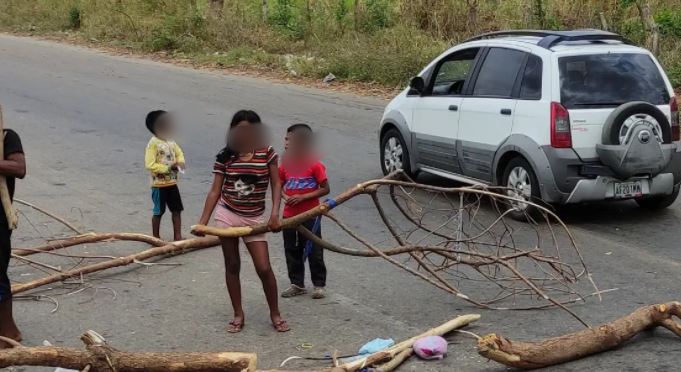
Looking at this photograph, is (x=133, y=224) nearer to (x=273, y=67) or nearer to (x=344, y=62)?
(x=344, y=62)

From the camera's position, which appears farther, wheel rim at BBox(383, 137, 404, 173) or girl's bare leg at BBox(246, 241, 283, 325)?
wheel rim at BBox(383, 137, 404, 173)

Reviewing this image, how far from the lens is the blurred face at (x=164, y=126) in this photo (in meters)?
7.80

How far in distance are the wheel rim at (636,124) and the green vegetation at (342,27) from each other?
26.1 ft

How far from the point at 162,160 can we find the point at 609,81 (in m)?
4.13

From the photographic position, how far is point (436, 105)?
9.62 meters

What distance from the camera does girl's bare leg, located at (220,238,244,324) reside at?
5.78m

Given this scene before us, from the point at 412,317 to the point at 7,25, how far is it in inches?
1149

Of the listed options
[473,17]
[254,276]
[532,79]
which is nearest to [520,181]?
[532,79]

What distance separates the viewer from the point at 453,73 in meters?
10.1

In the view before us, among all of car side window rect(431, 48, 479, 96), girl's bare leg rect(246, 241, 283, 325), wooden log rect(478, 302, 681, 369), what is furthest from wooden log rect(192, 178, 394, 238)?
car side window rect(431, 48, 479, 96)

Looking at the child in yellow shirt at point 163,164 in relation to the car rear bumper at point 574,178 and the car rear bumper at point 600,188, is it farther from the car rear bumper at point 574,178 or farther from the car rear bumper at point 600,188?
the car rear bumper at point 600,188

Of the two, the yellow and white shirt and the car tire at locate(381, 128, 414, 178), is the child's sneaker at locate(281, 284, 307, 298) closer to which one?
the yellow and white shirt

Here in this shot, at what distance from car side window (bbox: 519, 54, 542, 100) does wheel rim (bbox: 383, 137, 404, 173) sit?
6.75ft

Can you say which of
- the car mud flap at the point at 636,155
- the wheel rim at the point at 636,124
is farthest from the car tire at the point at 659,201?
the wheel rim at the point at 636,124
